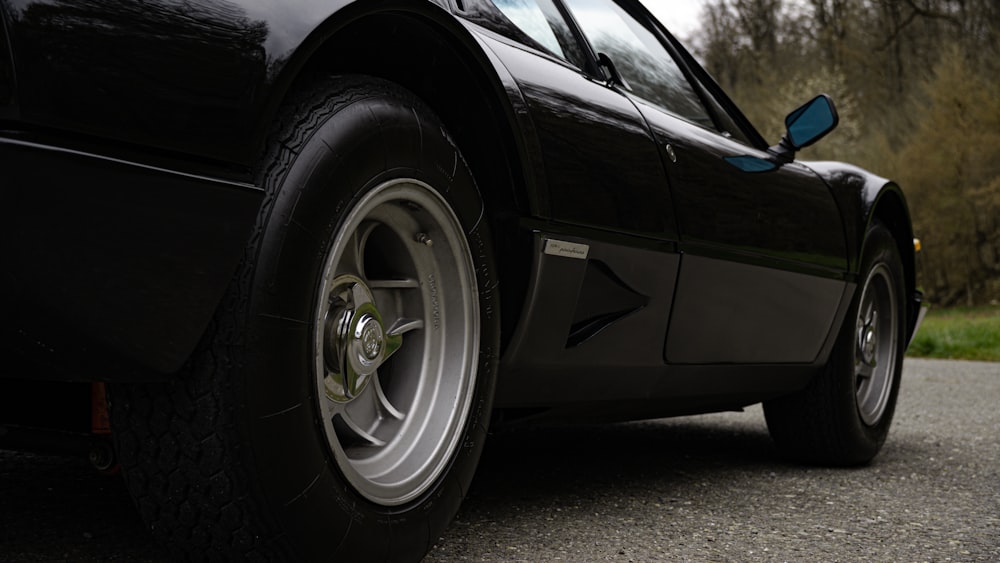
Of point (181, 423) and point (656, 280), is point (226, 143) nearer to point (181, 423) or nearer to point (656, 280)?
point (181, 423)

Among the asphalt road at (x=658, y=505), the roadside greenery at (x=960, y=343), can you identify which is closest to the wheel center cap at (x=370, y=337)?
the asphalt road at (x=658, y=505)

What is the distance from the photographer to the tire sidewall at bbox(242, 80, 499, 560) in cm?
153

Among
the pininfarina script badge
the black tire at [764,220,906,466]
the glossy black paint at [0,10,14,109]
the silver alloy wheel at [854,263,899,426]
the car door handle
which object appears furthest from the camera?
the silver alloy wheel at [854,263,899,426]

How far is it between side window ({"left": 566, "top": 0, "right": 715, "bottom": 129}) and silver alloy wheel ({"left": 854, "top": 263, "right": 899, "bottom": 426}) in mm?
1136

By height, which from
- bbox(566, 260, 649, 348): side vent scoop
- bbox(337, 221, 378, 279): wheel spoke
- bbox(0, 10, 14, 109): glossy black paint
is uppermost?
bbox(0, 10, 14, 109): glossy black paint

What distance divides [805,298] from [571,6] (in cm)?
125

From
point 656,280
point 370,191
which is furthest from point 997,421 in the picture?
point 370,191

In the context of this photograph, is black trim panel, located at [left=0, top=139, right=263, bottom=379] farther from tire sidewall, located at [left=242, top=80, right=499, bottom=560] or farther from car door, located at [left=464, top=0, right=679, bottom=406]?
car door, located at [left=464, top=0, right=679, bottom=406]

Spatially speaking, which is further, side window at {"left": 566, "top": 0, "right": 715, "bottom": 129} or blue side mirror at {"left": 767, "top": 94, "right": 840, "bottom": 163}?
blue side mirror at {"left": 767, "top": 94, "right": 840, "bottom": 163}

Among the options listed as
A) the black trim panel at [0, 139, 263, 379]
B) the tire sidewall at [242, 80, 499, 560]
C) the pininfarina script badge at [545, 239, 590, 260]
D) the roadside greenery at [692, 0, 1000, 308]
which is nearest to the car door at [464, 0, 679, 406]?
the pininfarina script badge at [545, 239, 590, 260]

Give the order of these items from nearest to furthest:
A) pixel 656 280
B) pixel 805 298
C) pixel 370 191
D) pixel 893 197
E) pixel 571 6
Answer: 1. pixel 370 191
2. pixel 656 280
3. pixel 571 6
4. pixel 805 298
5. pixel 893 197

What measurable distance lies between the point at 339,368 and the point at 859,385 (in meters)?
2.89

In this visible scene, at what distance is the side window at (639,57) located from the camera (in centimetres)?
304

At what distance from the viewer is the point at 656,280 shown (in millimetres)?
2604
